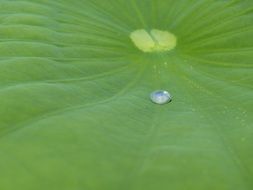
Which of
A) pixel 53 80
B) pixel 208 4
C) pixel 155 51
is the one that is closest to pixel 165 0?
pixel 208 4

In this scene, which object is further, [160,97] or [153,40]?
[153,40]

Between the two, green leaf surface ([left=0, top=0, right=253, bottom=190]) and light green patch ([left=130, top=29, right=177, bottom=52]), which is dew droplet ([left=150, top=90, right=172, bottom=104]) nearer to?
green leaf surface ([left=0, top=0, right=253, bottom=190])

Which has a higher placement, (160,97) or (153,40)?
(153,40)

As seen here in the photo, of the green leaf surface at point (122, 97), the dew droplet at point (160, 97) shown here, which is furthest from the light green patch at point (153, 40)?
the dew droplet at point (160, 97)

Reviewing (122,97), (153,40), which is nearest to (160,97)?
(122,97)

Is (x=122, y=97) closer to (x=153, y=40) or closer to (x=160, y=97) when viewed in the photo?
(x=160, y=97)

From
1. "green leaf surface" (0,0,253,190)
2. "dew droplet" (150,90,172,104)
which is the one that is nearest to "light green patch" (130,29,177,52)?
"green leaf surface" (0,0,253,190)

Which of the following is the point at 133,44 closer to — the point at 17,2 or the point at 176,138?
the point at 17,2
